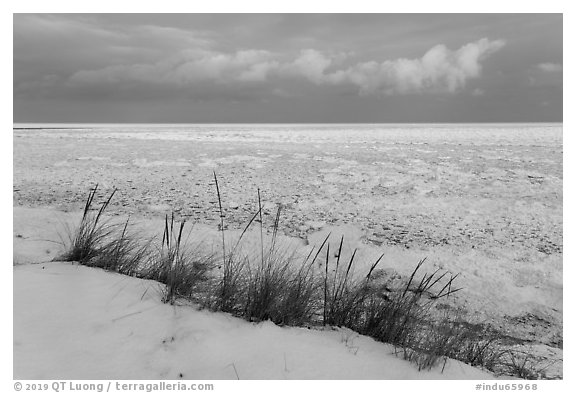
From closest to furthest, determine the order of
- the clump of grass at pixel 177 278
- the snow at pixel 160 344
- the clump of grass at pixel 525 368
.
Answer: the snow at pixel 160 344 < the clump of grass at pixel 525 368 < the clump of grass at pixel 177 278

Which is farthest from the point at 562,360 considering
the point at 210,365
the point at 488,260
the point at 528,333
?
the point at 210,365

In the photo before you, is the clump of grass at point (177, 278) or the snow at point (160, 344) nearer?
the snow at point (160, 344)

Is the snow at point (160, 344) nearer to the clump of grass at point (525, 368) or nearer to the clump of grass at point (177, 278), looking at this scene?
the clump of grass at point (177, 278)

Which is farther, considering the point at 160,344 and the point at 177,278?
the point at 177,278

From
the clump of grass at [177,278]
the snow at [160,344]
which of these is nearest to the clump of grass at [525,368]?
the snow at [160,344]

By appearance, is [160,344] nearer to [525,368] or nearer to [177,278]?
[177,278]

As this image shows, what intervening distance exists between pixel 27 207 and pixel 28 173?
3209 mm

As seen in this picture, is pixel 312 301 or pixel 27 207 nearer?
pixel 312 301

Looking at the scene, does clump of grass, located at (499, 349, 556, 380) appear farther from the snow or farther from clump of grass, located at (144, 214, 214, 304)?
clump of grass, located at (144, 214, 214, 304)

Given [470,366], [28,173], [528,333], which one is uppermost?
[28,173]

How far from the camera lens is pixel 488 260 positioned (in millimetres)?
4199

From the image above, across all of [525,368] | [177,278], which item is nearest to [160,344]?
[177,278]
